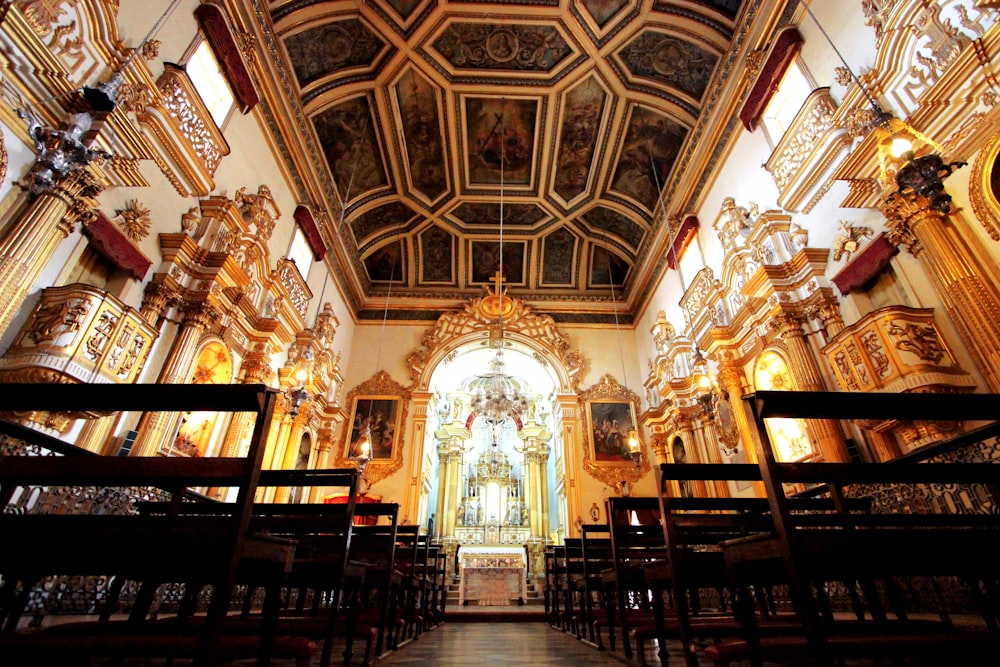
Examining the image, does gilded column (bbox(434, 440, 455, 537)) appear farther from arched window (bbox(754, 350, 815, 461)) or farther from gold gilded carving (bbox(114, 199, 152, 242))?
gold gilded carving (bbox(114, 199, 152, 242))

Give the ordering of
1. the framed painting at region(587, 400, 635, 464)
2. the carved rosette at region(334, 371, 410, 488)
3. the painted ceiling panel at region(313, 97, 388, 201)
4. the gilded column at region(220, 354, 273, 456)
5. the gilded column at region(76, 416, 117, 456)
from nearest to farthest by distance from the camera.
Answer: the gilded column at region(76, 416, 117, 456), the gilded column at region(220, 354, 273, 456), the painted ceiling panel at region(313, 97, 388, 201), the carved rosette at region(334, 371, 410, 488), the framed painting at region(587, 400, 635, 464)

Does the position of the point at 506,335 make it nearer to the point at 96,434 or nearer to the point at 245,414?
the point at 245,414

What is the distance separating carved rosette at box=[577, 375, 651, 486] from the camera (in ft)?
38.6

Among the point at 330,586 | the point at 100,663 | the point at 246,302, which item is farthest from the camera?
the point at 246,302

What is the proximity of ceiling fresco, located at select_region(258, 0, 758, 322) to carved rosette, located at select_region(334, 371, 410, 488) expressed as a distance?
90.4 inches

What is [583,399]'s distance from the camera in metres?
12.8

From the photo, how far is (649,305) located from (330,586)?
38.9 feet

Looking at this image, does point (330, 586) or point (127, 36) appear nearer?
point (330, 586)

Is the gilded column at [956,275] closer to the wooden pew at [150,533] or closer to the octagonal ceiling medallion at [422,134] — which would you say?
the wooden pew at [150,533]

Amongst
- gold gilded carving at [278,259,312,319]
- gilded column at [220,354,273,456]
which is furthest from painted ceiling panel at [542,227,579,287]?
gilded column at [220,354,273,456]

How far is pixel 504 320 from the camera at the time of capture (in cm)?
1391

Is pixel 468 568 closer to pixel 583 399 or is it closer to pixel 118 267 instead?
pixel 583 399

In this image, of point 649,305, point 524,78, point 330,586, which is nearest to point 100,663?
point 330,586

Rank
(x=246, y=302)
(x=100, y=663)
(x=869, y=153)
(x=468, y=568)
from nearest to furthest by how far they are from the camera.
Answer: (x=100, y=663) < (x=869, y=153) < (x=246, y=302) < (x=468, y=568)
